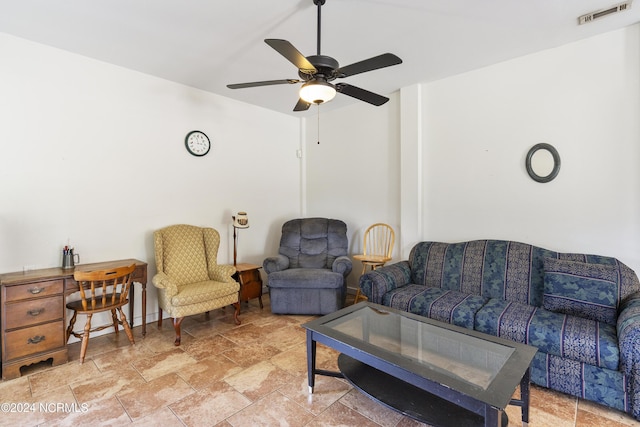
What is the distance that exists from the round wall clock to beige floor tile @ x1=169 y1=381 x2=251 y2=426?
8.50ft

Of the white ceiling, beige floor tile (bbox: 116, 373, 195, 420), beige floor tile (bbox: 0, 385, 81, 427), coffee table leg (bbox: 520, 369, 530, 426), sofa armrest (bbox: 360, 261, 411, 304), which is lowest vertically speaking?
beige floor tile (bbox: 116, 373, 195, 420)

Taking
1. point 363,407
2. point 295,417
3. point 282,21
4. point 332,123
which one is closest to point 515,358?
point 363,407

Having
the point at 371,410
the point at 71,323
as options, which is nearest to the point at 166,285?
the point at 71,323

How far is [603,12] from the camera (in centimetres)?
219

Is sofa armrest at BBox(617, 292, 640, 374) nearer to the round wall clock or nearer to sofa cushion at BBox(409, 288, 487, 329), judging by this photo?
sofa cushion at BBox(409, 288, 487, 329)

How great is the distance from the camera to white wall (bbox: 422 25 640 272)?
7.98 feet

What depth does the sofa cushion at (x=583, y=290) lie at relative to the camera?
2107 mm

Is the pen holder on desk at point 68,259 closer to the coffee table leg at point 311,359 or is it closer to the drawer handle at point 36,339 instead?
the drawer handle at point 36,339

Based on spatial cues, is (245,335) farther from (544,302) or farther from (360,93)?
(544,302)

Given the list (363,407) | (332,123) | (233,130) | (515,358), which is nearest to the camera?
(515,358)

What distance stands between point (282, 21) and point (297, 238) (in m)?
2.50

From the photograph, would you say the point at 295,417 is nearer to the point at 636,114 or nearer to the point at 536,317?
the point at 536,317

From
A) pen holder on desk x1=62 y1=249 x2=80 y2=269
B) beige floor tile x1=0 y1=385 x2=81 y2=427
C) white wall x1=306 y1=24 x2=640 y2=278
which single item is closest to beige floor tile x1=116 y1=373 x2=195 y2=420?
beige floor tile x1=0 y1=385 x2=81 y2=427

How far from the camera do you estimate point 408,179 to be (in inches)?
141
